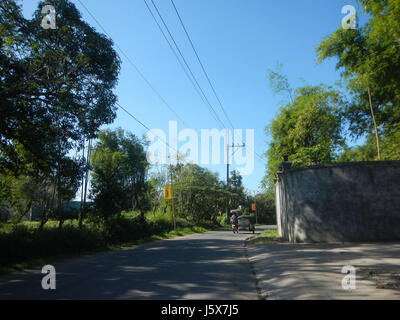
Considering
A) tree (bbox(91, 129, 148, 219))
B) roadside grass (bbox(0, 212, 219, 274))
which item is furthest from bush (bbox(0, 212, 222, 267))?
tree (bbox(91, 129, 148, 219))

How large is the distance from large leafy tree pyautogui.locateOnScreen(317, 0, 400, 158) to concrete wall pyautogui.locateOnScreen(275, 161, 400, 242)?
6548 mm

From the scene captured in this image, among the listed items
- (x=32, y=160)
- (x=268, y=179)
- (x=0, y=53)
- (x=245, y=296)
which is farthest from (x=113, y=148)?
(x=245, y=296)

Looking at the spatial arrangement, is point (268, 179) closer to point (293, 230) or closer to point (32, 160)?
point (293, 230)

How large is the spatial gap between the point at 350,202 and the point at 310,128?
1386cm

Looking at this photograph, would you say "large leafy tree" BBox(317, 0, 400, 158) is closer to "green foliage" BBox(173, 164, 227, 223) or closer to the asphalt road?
the asphalt road

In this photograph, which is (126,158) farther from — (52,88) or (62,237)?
(52,88)

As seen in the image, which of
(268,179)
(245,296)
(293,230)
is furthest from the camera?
(268,179)

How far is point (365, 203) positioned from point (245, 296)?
31.2 feet

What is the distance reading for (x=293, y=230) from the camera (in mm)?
14977

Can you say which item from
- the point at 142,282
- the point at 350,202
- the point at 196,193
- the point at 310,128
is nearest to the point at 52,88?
the point at 142,282

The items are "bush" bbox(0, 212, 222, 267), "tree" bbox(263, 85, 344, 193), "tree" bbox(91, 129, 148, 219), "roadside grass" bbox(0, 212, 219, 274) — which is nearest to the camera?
"roadside grass" bbox(0, 212, 219, 274)

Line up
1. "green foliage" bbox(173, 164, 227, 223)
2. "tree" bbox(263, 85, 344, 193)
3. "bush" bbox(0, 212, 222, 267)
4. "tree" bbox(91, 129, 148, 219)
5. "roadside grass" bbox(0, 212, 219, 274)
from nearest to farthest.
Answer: "roadside grass" bbox(0, 212, 219, 274) < "bush" bbox(0, 212, 222, 267) < "tree" bbox(263, 85, 344, 193) < "tree" bbox(91, 129, 148, 219) < "green foliage" bbox(173, 164, 227, 223)

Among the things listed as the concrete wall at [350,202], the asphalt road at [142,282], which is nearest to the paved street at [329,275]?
the asphalt road at [142,282]

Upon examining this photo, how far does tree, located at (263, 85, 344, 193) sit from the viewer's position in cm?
2397
